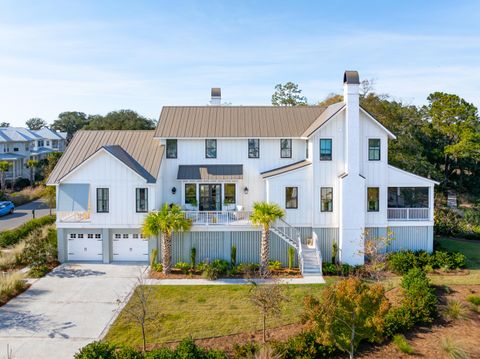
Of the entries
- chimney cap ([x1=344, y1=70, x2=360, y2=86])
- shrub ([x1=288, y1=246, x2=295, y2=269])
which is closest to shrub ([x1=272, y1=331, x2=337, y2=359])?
shrub ([x1=288, y1=246, x2=295, y2=269])

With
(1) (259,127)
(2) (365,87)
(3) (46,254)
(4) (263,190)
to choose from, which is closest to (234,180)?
(4) (263,190)

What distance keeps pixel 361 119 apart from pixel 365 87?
1576cm

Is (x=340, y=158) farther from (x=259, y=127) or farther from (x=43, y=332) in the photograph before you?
(x=43, y=332)

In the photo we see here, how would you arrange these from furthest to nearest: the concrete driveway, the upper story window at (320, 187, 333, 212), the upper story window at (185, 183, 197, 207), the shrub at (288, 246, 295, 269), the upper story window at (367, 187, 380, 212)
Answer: the upper story window at (185, 183, 197, 207)
the upper story window at (367, 187, 380, 212)
the upper story window at (320, 187, 333, 212)
the shrub at (288, 246, 295, 269)
the concrete driveway

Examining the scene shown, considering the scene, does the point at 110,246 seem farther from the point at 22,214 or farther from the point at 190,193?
the point at 22,214

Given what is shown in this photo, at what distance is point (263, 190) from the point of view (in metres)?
29.1

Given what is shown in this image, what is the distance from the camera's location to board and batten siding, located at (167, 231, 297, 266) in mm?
26344

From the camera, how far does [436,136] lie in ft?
135

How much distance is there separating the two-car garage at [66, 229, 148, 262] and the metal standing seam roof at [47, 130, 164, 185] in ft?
12.4

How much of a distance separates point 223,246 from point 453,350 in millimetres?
14185

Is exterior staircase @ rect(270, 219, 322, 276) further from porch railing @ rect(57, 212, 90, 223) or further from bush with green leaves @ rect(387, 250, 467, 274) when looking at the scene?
porch railing @ rect(57, 212, 90, 223)

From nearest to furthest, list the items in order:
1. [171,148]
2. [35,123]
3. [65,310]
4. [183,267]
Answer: [65,310] < [183,267] < [171,148] < [35,123]

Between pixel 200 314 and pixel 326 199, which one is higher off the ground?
pixel 326 199

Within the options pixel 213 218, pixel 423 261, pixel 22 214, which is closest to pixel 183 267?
pixel 213 218
